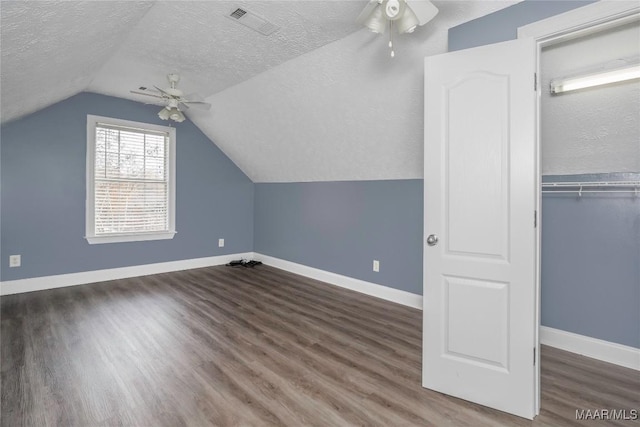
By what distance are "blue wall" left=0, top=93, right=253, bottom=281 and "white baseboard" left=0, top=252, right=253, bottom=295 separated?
2.6 inches

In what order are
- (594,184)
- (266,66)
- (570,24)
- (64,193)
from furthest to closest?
(64,193)
(266,66)
(594,184)
(570,24)

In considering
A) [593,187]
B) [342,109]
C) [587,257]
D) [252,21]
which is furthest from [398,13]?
[587,257]

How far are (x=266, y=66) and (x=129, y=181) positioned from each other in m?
2.84

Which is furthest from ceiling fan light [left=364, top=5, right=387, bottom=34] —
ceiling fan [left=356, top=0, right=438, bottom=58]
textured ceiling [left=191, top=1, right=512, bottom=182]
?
textured ceiling [left=191, top=1, right=512, bottom=182]

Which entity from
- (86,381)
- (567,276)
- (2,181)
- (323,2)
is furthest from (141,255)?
(567,276)

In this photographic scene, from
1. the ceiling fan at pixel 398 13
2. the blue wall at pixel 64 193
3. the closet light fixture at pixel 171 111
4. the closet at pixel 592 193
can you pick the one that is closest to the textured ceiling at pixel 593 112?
the closet at pixel 592 193

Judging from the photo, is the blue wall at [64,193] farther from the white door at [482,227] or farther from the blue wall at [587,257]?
the blue wall at [587,257]

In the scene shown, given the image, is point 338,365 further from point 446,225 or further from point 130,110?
point 130,110

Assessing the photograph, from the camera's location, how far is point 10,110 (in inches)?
120

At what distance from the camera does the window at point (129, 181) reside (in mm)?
4348

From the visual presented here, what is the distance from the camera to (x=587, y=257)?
244 centimetres

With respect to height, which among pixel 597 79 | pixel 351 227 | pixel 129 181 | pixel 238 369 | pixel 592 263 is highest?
pixel 597 79

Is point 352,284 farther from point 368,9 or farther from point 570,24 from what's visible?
point 570,24

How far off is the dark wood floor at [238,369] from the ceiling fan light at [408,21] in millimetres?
2249
